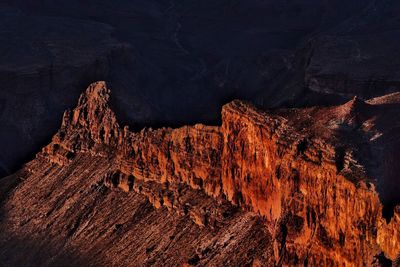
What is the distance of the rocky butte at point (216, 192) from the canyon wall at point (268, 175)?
0.22 ft

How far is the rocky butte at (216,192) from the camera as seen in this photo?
5616 centimetres

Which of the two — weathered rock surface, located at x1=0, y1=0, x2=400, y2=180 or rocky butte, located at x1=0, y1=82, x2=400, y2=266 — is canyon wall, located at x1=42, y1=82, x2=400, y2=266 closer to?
rocky butte, located at x1=0, y1=82, x2=400, y2=266

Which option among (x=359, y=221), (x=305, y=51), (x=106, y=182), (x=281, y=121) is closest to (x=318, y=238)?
(x=359, y=221)

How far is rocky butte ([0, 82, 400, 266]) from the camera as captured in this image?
5616 centimetres

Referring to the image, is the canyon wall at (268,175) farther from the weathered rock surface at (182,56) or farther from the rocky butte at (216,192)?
the weathered rock surface at (182,56)

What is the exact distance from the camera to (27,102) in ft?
406

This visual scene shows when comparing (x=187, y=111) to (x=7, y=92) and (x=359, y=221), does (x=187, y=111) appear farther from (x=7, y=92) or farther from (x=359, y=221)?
(x=359, y=221)

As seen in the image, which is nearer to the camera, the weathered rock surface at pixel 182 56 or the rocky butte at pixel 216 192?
the rocky butte at pixel 216 192

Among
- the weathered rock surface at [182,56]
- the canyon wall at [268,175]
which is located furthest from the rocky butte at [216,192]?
the weathered rock surface at [182,56]

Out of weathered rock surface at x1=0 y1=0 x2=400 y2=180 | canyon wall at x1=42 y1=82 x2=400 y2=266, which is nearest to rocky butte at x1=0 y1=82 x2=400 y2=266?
canyon wall at x1=42 y1=82 x2=400 y2=266

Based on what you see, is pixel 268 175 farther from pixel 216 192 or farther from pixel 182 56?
pixel 182 56

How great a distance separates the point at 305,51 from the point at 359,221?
86014 mm

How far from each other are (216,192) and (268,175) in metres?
5.76

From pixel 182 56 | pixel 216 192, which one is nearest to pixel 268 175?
pixel 216 192
